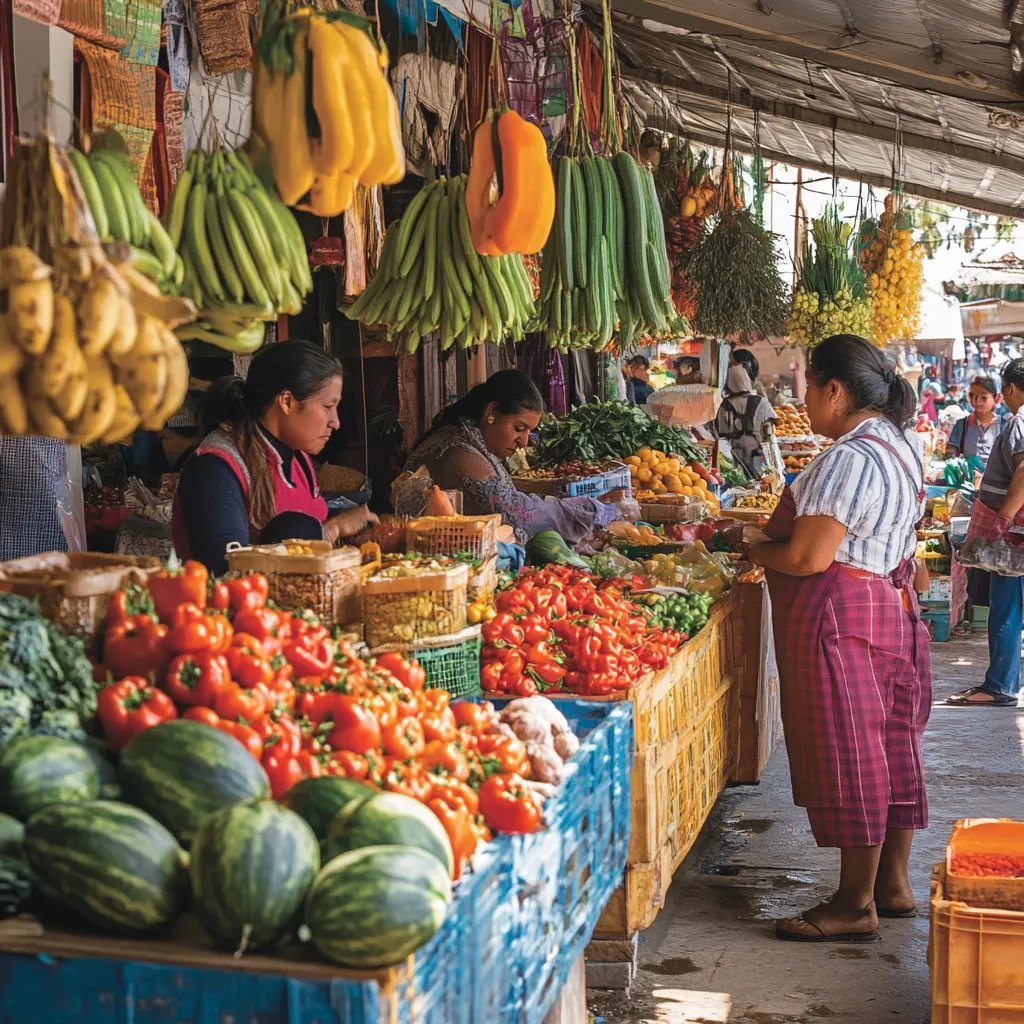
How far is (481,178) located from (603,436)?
5.04 metres

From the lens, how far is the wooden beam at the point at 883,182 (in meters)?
10.9

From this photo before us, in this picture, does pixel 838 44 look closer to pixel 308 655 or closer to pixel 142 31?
pixel 142 31

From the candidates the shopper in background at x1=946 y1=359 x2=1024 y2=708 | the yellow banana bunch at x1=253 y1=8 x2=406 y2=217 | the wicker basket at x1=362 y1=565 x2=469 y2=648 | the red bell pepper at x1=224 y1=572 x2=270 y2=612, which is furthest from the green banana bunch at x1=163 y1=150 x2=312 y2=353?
the shopper in background at x1=946 y1=359 x2=1024 y2=708

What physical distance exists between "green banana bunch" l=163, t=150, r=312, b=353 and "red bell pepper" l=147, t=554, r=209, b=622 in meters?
0.48

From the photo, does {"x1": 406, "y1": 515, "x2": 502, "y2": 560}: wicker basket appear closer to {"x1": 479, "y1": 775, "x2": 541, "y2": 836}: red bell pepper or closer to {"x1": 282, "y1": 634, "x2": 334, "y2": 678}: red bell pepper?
{"x1": 282, "y1": 634, "x2": 334, "y2": 678}: red bell pepper

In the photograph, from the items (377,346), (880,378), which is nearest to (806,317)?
(377,346)

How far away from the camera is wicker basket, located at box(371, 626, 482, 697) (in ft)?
10.3

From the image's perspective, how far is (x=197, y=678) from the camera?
2311 mm

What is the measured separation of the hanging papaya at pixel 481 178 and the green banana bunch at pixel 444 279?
123 millimetres

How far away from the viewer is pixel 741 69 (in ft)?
26.3

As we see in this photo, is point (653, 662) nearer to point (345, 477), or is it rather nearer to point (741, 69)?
point (345, 477)

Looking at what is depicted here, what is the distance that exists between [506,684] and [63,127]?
2.17m

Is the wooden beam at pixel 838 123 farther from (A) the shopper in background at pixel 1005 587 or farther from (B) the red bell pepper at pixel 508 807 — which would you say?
(B) the red bell pepper at pixel 508 807

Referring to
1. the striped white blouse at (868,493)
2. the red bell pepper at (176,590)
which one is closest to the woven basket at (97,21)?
the red bell pepper at (176,590)
